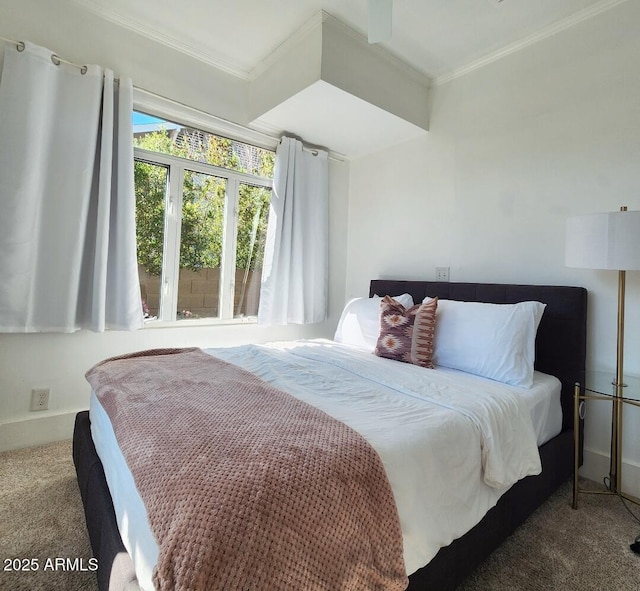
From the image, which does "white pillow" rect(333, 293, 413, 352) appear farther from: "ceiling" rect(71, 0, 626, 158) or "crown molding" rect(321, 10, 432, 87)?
"crown molding" rect(321, 10, 432, 87)

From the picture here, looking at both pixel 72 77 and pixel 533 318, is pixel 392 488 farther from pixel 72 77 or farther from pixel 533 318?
pixel 72 77

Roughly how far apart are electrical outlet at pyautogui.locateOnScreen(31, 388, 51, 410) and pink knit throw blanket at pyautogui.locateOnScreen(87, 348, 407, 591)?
143 cm

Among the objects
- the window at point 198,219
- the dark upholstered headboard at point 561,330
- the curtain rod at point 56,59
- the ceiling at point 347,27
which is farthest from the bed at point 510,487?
the curtain rod at point 56,59

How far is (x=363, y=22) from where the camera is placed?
7.52 ft

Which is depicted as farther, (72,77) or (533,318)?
(72,77)

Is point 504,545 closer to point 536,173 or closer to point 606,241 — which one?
point 606,241

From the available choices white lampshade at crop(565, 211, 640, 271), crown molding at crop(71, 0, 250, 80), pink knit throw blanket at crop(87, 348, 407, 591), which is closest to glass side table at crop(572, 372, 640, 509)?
white lampshade at crop(565, 211, 640, 271)

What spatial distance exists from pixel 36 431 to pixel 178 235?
1551 mm

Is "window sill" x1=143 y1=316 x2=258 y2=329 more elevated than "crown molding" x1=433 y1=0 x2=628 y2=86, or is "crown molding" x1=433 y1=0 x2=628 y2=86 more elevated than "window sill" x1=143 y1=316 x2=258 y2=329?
"crown molding" x1=433 y1=0 x2=628 y2=86

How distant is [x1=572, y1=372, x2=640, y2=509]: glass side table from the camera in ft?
5.70

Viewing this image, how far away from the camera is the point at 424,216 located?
2941 mm

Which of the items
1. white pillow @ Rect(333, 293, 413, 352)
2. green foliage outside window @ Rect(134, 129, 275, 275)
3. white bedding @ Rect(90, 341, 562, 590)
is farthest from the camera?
green foliage outside window @ Rect(134, 129, 275, 275)

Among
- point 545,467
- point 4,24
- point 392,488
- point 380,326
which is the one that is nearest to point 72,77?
point 4,24

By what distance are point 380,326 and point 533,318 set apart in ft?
2.82
